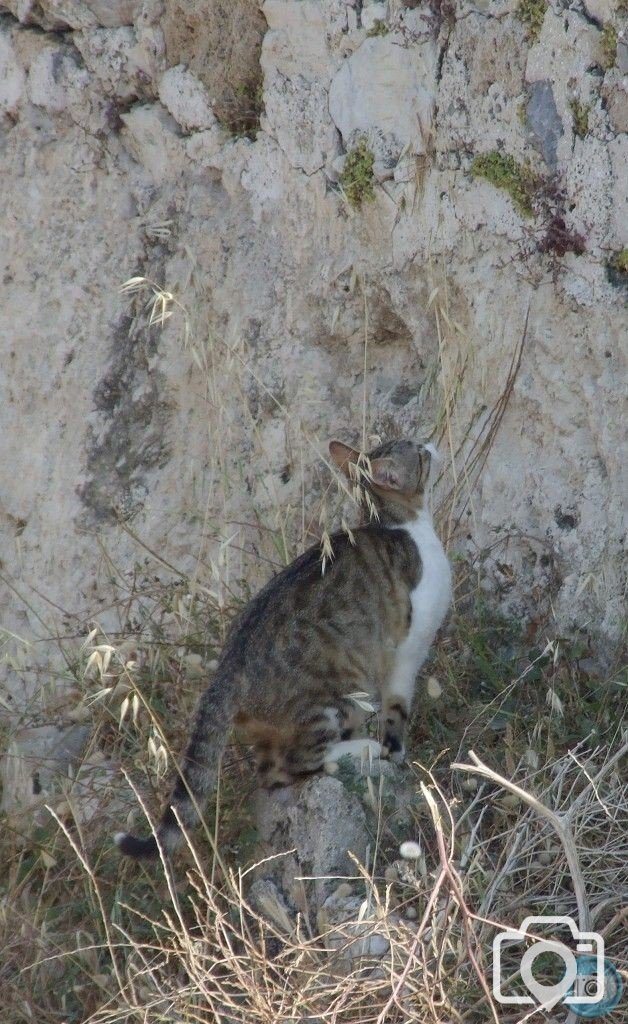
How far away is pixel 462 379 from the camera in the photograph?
500 cm

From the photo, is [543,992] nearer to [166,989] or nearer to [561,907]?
[561,907]

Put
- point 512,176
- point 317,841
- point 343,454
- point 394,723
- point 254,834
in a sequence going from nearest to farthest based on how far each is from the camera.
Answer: point 317,841 < point 254,834 < point 394,723 < point 343,454 < point 512,176

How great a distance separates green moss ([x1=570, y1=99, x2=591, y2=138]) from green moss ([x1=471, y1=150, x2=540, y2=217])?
208 millimetres

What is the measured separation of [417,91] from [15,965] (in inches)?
125

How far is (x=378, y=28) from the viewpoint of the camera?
5.04 m

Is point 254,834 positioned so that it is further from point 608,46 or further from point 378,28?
point 378,28

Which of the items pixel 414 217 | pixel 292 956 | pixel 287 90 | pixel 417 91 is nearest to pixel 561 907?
pixel 292 956

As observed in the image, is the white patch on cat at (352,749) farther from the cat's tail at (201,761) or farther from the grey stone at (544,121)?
the grey stone at (544,121)

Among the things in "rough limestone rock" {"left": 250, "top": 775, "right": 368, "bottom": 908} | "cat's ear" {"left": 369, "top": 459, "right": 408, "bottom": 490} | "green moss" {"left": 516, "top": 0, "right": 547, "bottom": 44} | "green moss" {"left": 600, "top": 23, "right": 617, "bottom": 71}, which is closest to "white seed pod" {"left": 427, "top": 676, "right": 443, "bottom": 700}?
"rough limestone rock" {"left": 250, "top": 775, "right": 368, "bottom": 908}

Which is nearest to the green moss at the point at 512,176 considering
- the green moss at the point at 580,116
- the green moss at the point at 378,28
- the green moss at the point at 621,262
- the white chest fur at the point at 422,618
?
the green moss at the point at 580,116

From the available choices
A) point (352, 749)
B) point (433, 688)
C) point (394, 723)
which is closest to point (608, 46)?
point (433, 688)

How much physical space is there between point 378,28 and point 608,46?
930 mm

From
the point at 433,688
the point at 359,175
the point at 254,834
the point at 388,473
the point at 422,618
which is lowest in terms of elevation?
the point at 254,834

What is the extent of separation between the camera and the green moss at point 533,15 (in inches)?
182
